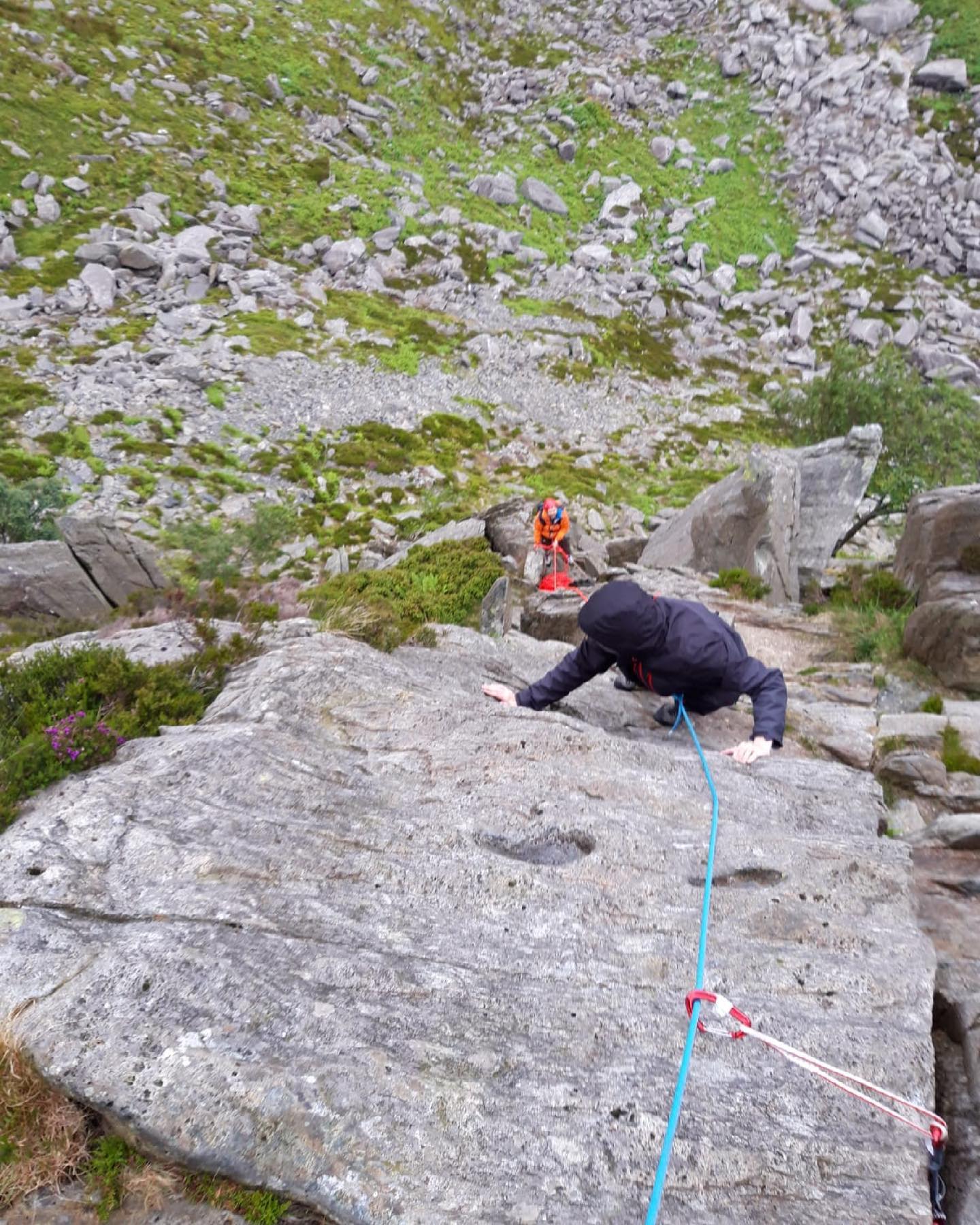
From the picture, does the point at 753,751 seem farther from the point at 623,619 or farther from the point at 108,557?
the point at 108,557

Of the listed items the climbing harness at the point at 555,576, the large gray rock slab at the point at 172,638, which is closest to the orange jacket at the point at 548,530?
the climbing harness at the point at 555,576

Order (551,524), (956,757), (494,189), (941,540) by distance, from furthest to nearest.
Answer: (494,189)
(551,524)
(941,540)
(956,757)

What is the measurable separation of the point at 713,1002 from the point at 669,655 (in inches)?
147

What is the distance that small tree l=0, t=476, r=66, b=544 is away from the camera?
25422mm

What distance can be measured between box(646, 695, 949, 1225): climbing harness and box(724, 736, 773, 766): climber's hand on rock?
9.80 ft

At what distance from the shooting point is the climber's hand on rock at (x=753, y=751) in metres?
7.79

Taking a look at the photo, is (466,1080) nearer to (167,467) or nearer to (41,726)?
(41,726)

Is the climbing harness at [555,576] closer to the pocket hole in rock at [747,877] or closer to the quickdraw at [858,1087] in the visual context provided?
the pocket hole in rock at [747,877]

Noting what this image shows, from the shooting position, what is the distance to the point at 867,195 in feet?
223

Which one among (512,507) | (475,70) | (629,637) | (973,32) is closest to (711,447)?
(512,507)

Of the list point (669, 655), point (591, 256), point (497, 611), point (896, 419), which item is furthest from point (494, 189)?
point (669, 655)

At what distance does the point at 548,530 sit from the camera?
795 inches

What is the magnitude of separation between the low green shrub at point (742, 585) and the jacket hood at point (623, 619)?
14344 mm

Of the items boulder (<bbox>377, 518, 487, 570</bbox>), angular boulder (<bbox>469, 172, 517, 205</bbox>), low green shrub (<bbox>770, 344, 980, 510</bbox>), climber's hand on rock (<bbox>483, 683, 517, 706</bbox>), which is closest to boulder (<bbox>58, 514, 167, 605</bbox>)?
boulder (<bbox>377, 518, 487, 570</bbox>)
